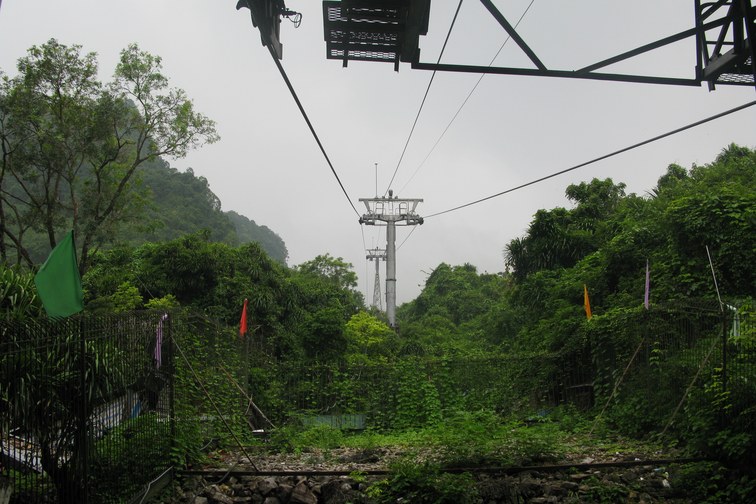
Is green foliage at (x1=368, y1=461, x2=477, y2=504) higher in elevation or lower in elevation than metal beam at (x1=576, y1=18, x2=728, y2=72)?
lower

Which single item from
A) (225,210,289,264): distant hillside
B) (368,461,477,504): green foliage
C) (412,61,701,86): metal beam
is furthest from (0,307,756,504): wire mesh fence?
(225,210,289,264): distant hillside

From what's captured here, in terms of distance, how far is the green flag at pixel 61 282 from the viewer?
224 inches

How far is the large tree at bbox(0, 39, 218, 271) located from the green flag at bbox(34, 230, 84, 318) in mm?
15562

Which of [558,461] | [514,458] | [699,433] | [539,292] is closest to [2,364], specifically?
[514,458]

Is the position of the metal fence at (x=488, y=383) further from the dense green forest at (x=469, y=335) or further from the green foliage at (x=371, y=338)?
the green foliage at (x=371, y=338)

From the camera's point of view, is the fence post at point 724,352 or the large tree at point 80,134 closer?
the fence post at point 724,352

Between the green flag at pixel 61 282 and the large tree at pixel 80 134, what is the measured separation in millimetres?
15562

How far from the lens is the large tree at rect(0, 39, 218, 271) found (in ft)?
67.9

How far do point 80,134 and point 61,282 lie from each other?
17.9 metres

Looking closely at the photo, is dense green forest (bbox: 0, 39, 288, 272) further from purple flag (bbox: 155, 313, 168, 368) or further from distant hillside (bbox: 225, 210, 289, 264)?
distant hillside (bbox: 225, 210, 289, 264)

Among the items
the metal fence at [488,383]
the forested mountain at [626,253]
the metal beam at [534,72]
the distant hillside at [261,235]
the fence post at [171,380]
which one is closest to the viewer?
the metal beam at [534,72]

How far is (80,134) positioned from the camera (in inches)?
853

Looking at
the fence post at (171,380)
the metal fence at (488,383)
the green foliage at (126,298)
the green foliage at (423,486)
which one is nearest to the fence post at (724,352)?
the metal fence at (488,383)

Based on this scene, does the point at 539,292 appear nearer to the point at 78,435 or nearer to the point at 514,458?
the point at 514,458
